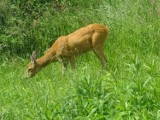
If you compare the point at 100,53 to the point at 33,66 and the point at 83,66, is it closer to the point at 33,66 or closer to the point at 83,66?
the point at 83,66

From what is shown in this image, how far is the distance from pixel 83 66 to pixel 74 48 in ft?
3.85

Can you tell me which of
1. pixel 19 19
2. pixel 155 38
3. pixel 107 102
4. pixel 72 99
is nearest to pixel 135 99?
pixel 107 102

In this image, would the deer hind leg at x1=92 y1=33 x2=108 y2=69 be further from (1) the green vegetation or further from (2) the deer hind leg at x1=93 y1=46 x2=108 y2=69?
(1) the green vegetation

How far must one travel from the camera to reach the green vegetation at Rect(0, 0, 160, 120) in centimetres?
687

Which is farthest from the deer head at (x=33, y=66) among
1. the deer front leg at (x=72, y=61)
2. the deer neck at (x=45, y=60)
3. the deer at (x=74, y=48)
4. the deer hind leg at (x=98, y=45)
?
the deer hind leg at (x=98, y=45)

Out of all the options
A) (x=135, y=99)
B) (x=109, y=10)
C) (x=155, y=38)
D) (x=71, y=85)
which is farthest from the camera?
(x=109, y=10)

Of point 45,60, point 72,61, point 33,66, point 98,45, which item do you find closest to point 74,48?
point 72,61

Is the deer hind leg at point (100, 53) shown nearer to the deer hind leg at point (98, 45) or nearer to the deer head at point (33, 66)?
the deer hind leg at point (98, 45)

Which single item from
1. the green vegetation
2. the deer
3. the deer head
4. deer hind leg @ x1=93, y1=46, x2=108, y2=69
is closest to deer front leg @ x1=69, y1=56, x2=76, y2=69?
the deer

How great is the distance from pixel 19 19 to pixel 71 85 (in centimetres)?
828

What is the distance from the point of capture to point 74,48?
13328 millimetres

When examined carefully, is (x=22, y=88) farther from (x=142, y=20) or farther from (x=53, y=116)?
(x=142, y=20)

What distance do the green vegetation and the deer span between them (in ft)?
0.71

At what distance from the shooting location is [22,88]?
31.6ft
